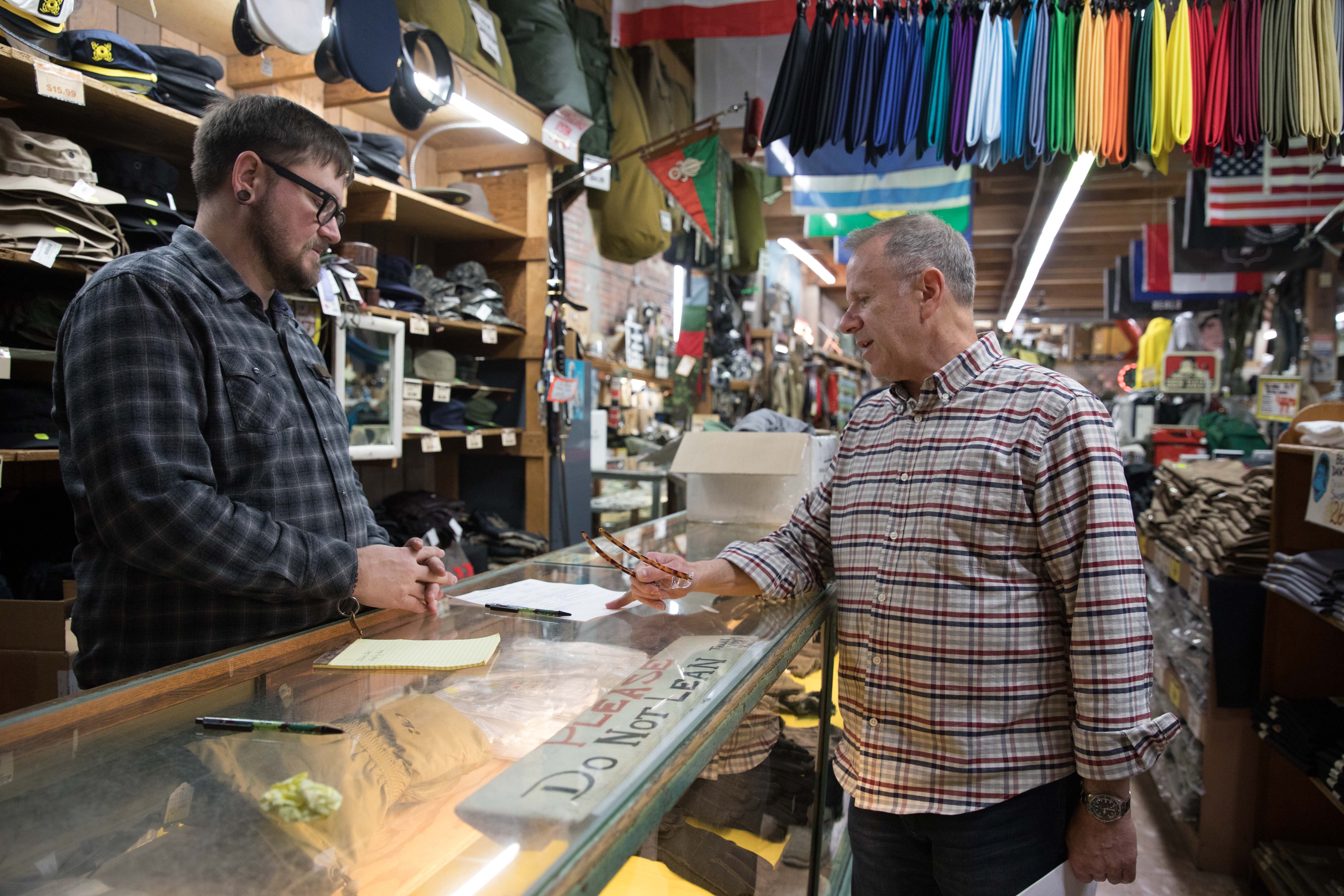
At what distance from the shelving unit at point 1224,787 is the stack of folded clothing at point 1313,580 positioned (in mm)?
420

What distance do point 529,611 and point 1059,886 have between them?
106 cm

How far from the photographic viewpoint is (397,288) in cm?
359

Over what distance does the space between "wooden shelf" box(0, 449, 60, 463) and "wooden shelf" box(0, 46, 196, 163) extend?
37.8 inches

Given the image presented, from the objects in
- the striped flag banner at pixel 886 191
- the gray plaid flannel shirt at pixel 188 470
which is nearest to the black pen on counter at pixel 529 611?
the gray plaid flannel shirt at pixel 188 470

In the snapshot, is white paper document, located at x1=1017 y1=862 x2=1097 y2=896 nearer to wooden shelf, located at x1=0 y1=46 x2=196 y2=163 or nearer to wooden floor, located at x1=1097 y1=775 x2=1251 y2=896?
wooden floor, located at x1=1097 y1=775 x2=1251 y2=896

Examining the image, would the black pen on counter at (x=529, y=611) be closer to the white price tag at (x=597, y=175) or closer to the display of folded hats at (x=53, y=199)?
the display of folded hats at (x=53, y=199)

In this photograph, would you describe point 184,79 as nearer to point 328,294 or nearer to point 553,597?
point 328,294

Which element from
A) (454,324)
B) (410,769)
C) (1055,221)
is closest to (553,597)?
(410,769)

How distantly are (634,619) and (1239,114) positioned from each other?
2.60 m

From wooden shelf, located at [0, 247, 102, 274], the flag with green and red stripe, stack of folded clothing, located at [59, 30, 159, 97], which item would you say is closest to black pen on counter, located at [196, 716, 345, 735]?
wooden shelf, located at [0, 247, 102, 274]

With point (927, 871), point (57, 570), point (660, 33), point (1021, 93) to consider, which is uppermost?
point (660, 33)

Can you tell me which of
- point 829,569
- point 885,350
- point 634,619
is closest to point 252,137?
point 634,619

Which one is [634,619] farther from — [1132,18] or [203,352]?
[1132,18]

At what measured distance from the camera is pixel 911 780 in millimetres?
1515
